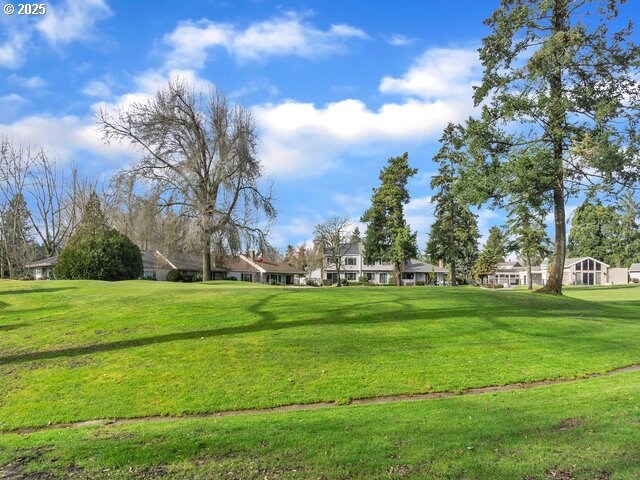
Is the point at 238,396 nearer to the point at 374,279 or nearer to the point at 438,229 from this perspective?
the point at 438,229

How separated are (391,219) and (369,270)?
2128 centimetres

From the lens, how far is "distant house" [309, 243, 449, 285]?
8206 centimetres

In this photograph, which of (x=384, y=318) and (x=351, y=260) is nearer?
(x=384, y=318)

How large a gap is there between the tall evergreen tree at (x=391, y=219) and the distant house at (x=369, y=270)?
16.4 meters

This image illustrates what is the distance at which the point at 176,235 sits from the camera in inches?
1421

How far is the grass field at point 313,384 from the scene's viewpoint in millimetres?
4688

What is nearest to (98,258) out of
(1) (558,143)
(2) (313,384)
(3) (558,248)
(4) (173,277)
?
(4) (173,277)

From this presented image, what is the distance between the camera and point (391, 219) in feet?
211

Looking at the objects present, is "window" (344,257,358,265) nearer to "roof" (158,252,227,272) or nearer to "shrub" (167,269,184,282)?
"roof" (158,252,227,272)

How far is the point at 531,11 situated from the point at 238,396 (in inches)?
1022

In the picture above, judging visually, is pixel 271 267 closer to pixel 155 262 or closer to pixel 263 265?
pixel 263 265

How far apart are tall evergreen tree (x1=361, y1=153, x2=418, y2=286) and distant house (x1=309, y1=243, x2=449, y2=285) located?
16.4m

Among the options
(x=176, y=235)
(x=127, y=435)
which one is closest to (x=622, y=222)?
(x=176, y=235)

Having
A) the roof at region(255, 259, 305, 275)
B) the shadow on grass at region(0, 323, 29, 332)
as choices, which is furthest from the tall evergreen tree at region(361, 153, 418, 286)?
the shadow on grass at region(0, 323, 29, 332)
